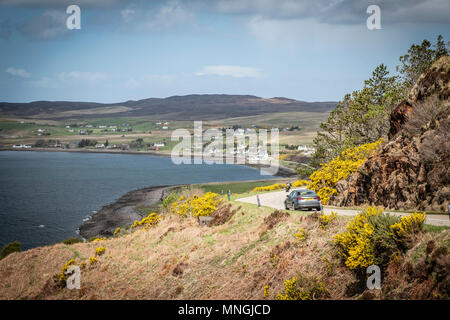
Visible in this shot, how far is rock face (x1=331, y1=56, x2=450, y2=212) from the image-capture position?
16891 mm

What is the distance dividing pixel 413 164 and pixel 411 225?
930 centimetres

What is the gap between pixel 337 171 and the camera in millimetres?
26469

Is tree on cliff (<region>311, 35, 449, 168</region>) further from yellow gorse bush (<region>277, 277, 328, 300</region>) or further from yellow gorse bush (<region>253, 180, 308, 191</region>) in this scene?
yellow gorse bush (<region>277, 277, 328, 300</region>)

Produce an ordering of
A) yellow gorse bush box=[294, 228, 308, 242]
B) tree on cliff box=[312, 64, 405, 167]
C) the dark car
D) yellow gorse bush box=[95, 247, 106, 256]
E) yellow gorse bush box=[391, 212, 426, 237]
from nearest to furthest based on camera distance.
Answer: yellow gorse bush box=[391, 212, 426, 237] → yellow gorse bush box=[294, 228, 308, 242] → the dark car → yellow gorse bush box=[95, 247, 106, 256] → tree on cliff box=[312, 64, 405, 167]

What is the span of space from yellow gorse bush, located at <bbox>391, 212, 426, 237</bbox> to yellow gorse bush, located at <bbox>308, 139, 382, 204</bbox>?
14.4 meters

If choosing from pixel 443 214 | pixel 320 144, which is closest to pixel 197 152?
pixel 320 144

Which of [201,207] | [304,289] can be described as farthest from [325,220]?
[201,207]

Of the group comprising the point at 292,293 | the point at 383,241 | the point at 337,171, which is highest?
the point at 337,171

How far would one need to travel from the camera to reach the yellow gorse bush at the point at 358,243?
1090 centimetres

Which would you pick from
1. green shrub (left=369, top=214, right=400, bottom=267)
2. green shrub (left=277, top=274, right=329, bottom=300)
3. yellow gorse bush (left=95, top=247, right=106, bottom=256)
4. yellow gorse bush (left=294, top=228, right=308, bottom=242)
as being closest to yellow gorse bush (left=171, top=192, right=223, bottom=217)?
yellow gorse bush (left=95, top=247, right=106, bottom=256)

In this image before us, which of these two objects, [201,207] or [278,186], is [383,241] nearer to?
[201,207]
